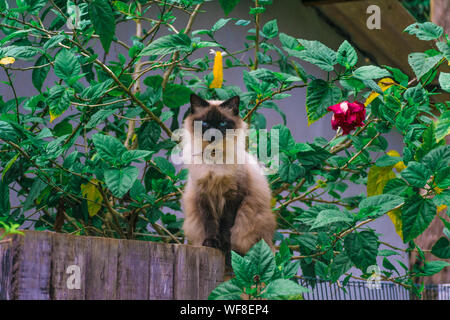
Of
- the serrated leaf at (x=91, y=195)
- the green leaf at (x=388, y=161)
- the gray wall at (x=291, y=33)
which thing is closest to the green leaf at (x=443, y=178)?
the green leaf at (x=388, y=161)

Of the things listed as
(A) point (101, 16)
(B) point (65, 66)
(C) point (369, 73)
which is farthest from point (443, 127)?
(B) point (65, 66)

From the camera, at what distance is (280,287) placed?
53.1 inches

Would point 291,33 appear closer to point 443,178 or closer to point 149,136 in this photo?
point 149,136

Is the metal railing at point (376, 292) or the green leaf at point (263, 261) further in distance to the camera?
the metal railing at point (376, 292)

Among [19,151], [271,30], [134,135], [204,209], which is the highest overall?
[271,30]

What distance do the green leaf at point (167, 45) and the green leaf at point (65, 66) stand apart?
23 cm

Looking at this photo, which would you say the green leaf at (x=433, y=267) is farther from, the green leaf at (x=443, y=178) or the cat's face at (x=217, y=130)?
the cat's face at (x=217, y=130)

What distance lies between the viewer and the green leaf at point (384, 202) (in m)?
1.56

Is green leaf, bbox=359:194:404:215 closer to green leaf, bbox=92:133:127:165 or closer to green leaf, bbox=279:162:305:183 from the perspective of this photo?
green leaf, bbox=279:162:305:183

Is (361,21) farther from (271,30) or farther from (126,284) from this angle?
(126,284)

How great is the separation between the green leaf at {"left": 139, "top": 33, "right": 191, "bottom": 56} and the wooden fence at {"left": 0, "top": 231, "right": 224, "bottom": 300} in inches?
26.3

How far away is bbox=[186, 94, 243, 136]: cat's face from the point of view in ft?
7.38
